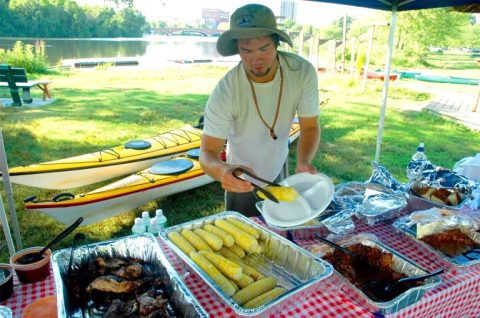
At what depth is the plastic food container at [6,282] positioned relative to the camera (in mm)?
1542

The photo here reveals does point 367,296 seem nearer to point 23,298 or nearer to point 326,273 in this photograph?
point 326,273

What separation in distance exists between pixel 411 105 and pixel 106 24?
106 feet

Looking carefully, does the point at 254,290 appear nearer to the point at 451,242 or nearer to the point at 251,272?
the point at 251,272

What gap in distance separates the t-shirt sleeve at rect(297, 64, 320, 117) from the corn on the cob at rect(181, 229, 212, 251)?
143cm

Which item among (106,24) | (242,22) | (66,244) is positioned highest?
(106,24)

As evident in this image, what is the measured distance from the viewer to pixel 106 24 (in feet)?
115

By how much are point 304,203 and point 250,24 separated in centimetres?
122

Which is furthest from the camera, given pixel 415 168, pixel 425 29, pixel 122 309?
pixel 425 29

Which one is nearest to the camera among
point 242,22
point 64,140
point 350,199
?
point 242,22

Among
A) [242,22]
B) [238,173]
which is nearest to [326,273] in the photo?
[238,173]

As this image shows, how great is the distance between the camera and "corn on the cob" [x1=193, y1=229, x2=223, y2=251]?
70.8 inches

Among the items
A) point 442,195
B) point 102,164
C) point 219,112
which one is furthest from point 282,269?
point 102,164

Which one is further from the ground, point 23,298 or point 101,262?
point 101,262

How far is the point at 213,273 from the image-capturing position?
5.24 ft
